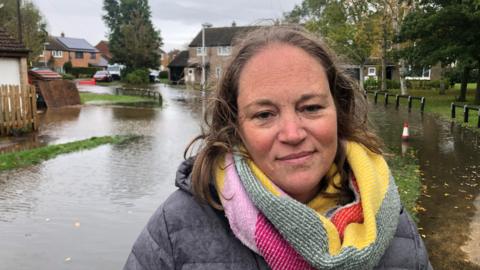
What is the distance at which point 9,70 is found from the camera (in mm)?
16547

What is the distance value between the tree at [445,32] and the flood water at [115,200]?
32.7ft

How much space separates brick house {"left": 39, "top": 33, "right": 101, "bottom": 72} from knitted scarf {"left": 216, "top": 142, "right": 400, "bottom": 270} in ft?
263

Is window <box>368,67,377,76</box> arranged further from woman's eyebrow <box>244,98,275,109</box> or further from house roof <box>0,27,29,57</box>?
woman's eyebrow <box>244,98,275,109</box>

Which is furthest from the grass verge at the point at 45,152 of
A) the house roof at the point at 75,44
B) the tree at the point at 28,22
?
the house roof at the point at 75,44

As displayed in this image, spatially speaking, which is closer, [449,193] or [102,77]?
[449,193]

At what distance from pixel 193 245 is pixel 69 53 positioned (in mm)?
90962

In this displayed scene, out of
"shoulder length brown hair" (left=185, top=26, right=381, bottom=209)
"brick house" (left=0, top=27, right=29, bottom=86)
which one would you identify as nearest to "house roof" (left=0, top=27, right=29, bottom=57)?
"brick house" (left=0, top=27, right=29, bottom=86)

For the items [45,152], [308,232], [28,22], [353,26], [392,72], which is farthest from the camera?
[392,72]

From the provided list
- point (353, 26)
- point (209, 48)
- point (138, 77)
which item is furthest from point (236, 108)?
point (209, 48)

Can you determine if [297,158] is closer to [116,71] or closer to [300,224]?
[300,224]

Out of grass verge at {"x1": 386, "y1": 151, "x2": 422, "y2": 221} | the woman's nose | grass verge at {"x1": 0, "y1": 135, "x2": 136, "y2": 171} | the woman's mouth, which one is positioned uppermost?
the woman's nose

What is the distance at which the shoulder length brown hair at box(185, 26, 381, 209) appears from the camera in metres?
1.78

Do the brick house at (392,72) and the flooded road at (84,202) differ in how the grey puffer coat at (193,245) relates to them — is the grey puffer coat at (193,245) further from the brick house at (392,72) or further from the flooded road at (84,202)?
the brick house at (392,72)

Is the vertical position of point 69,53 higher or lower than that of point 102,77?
higher
